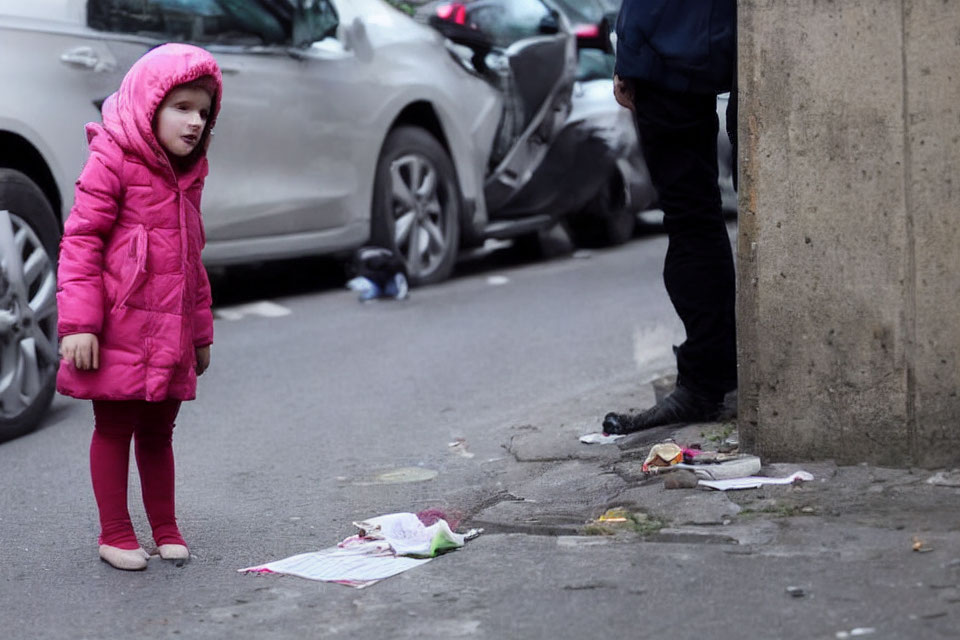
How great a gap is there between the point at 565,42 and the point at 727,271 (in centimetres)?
512

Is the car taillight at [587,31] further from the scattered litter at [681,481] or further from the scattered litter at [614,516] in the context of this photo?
the scattered litter at [614,516]

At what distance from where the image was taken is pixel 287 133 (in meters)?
8.36

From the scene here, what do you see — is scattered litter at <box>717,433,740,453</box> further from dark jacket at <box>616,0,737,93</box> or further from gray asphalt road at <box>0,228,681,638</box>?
dark jacket at <box>616,0,737,93</box>

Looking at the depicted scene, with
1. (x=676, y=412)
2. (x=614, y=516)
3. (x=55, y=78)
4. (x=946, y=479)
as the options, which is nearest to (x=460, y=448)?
(x=676, y=412)

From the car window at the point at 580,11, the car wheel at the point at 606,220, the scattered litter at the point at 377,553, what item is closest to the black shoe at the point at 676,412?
the scattered litter at the point at 377,553

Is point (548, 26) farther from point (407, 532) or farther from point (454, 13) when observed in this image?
point (407, 532)

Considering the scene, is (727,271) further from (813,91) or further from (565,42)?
(565,42)

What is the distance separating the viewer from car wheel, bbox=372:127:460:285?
9055 mm

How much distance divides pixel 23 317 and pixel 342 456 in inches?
51.5

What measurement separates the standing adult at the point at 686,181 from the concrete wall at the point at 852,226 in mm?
549

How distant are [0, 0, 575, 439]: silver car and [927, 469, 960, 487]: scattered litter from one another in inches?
127

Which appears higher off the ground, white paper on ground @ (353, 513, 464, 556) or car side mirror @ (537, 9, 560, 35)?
car side mirror @ (537, 9, 560, 35)

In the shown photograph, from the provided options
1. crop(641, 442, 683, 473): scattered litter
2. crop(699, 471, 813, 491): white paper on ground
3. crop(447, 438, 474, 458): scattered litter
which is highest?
crop(699, 471, 813, 491): white paper on ground

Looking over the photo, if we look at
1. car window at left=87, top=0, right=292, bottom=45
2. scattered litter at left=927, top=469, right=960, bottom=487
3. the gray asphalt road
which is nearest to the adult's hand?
the gray asphalt road
